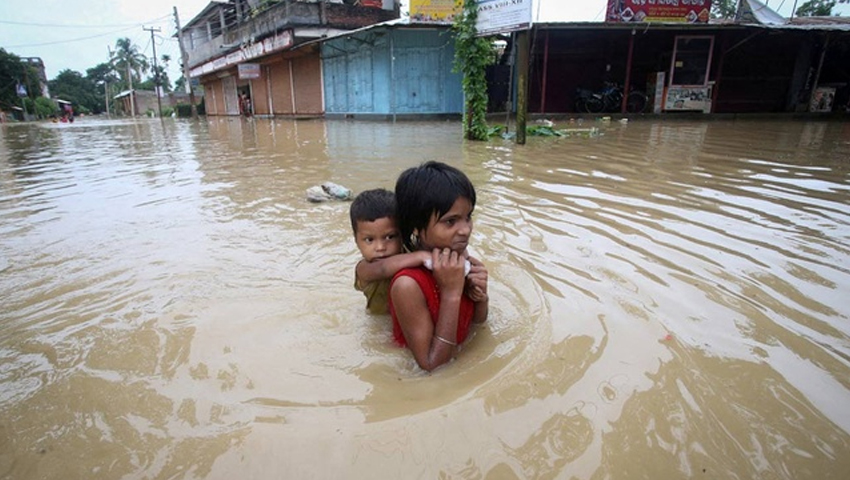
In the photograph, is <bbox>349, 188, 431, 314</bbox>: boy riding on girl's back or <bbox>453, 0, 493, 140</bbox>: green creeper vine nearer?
<bbox>349, 188, 431, 314</bbox>: boy riding on girl's back

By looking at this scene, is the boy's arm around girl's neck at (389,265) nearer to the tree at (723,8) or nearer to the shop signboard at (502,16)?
the shop signboard at (502,16)

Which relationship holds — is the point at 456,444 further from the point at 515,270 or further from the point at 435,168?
the point at 515,270

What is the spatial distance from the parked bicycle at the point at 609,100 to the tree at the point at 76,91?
7103 centimetres

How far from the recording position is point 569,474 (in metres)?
1.28

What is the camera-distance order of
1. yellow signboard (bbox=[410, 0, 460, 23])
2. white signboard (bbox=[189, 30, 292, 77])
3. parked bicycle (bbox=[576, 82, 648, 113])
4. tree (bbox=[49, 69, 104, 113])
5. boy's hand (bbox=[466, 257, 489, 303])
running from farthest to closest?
1. tree (bbox=[49, 69, 104, 113])
2. white signboard (bbox=[189, 30, 292, 77])
3. yellow signboard (bbox=[410, 0, 460, 23])
4. parked bicycle (bbox=[576, 82, 648, 113])
5. boy's hand (bbox=[466, 257, 489, 303])

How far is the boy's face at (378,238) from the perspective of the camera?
6.26 ft

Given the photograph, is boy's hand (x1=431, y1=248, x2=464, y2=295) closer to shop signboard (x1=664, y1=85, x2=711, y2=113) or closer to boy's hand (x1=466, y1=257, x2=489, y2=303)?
boy's hand (x1=466, y1=257, x2=489, y2=303)

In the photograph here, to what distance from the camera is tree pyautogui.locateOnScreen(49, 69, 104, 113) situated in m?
66.2

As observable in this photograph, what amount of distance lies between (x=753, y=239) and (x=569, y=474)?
2584 mm

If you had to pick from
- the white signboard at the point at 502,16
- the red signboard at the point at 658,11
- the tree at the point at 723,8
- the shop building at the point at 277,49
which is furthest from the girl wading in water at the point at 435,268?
the tree at the point at 723,8

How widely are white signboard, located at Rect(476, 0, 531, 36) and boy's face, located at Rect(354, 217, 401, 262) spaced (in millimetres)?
6612

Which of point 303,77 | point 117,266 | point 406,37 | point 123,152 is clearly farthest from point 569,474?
point 303,77

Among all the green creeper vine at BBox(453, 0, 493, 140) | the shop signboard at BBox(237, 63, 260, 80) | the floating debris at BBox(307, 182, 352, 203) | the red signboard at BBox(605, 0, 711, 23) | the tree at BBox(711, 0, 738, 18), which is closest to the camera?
the floating debris at BBox(307, 182, 352, 203)

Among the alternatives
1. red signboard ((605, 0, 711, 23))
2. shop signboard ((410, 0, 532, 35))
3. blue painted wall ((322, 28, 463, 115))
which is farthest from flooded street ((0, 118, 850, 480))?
blue painted wall ((322, 28, 463, 115))
